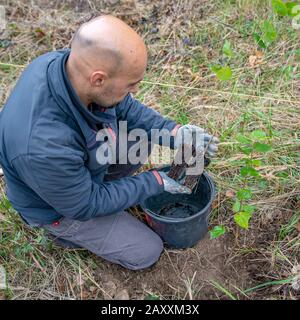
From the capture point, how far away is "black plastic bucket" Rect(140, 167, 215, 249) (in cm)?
201

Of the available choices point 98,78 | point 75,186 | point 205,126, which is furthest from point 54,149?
point 205,126

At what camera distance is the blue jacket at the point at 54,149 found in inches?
61.1

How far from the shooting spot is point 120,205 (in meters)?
1.84

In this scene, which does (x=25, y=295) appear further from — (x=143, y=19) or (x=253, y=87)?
(x=143, y=19)

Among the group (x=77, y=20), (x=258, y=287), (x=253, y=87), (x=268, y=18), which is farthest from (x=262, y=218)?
(x=77, y=20)

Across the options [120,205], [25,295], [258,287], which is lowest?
[25,295]

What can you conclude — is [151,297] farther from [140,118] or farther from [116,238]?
[140,118]

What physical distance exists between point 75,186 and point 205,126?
1.27 metres

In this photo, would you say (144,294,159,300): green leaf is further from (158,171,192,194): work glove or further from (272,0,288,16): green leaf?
(272,0,288,16): green leaf

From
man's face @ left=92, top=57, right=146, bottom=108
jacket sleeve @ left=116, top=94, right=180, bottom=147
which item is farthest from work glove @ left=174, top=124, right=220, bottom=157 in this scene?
man's face @ left=92, top=57, right=146, bottom=108

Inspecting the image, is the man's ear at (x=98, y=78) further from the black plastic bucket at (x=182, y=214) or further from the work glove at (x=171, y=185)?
the black plastic bucket at (x=182, y=214)

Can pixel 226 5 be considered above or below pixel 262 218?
above

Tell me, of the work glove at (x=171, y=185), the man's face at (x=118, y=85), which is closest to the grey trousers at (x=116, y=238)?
the work glove at (x=171, y=185)

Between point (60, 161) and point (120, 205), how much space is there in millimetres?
393
